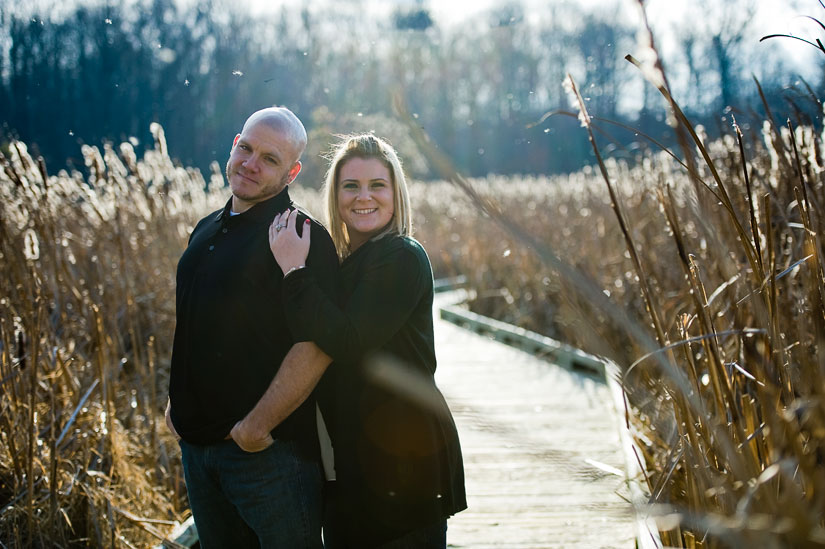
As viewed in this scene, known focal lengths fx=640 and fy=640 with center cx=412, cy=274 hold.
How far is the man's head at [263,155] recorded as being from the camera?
6.20 feet

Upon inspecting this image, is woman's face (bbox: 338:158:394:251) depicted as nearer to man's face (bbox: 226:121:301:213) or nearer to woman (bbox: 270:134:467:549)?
woman (bbox: 270:134:467:549)

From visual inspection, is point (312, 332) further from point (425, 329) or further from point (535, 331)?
point (535, 331)

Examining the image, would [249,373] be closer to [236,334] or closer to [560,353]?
[236,334]

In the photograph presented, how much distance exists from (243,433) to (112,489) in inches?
61.0

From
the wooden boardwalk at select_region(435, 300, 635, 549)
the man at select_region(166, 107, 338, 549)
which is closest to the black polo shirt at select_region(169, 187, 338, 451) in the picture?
the man at select_region(166, 107, 338, 549)

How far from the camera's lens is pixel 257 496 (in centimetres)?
179

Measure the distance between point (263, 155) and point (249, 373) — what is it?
64cm

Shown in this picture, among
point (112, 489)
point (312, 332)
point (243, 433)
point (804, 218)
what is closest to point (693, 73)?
point (804, 218)

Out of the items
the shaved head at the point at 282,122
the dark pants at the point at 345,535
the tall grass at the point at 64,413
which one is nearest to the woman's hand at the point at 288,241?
the shaved head at the point at 282,122

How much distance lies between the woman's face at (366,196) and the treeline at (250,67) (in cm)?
30

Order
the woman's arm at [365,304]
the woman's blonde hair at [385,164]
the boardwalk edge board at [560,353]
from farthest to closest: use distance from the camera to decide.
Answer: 1. the boardwalk edge board at [560,353]
2. the woman's blonde hair at [385,164]
3. the woman's arm at [365,304]

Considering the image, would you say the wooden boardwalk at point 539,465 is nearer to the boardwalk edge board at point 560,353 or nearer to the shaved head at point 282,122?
the boardwalk edge board at point 560,353

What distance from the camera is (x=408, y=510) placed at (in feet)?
5.92

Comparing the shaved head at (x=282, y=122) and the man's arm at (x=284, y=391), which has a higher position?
the shaved head at (x=282, y=122)
